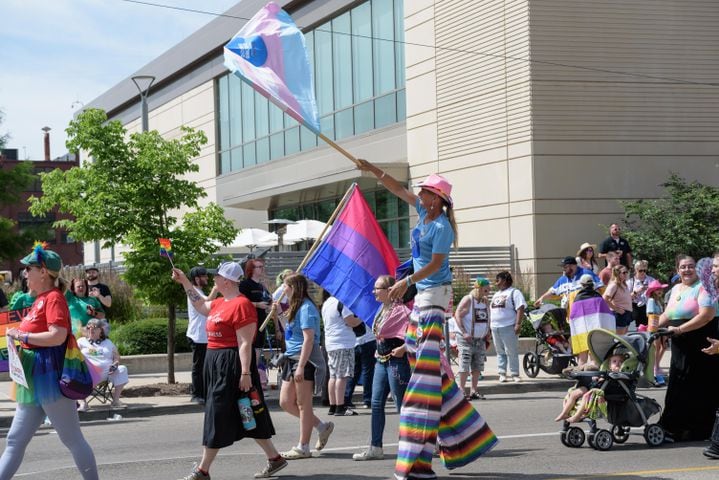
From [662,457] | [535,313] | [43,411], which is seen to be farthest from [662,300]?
[43,411]

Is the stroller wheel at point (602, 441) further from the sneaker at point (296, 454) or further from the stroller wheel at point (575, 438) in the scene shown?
the sneaker at point (296, 454)

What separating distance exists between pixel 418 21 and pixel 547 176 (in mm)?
6689

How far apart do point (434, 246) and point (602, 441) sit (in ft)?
9.87

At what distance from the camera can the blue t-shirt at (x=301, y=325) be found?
1038cm

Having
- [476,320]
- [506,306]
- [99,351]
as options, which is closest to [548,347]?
[506,306]

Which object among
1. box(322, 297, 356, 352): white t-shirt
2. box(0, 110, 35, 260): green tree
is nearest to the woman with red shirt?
box(322, 297, 356, 352): white t-shirt

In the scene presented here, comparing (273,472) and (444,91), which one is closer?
(273,472)

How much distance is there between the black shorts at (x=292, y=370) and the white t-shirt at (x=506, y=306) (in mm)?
7431

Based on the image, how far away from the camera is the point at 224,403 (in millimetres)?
8570

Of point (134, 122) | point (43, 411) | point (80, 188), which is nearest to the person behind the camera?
point (43, 411)

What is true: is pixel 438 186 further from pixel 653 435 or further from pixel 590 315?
pixel 590 315

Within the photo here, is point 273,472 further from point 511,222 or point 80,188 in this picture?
point 511,222

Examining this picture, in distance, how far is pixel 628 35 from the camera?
2692 cm

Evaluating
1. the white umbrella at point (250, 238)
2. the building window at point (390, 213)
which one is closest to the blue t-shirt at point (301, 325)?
the building window at point (390, 213)
